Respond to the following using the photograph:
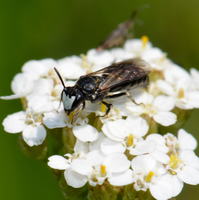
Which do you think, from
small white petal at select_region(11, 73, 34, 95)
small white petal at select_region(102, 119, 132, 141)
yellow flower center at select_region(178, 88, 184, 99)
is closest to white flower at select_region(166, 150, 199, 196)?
small white petal at select_region(102, 119, 132, 141)

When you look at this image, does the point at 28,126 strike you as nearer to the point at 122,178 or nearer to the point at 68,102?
the point at 68,102

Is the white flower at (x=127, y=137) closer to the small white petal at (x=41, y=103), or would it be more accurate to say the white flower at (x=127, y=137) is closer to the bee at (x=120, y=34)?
the small white petal at (x=41, y=103)

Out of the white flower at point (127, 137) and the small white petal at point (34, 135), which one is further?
the small white petal at point (34, 135)

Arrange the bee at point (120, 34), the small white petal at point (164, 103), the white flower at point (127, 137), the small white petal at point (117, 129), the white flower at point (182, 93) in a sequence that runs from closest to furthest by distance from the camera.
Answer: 1. the white flower at point (127, 137)
2. the small white petal at point (117, 129)
3. the small white petal at point (164, 103)
4. the white flower at point (182, 93)
5. the bee at point (120, 34)

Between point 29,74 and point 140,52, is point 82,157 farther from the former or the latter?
point 140,52

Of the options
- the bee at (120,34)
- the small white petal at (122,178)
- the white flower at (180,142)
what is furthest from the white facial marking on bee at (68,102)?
the bee at (120,34)

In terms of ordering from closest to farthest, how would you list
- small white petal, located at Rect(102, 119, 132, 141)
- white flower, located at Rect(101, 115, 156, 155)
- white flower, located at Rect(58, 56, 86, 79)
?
1. white flower, located at Rect(101, 115, 156, 155)
2. small white petal, located at Rect(102, 119, 132, 141)
3. white flower, located at Rect(58, 56, 86, 79)

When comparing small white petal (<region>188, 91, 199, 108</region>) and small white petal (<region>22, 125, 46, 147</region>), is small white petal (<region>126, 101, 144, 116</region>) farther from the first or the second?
small white petal (<region>22, 125, 46, 147</region>)
